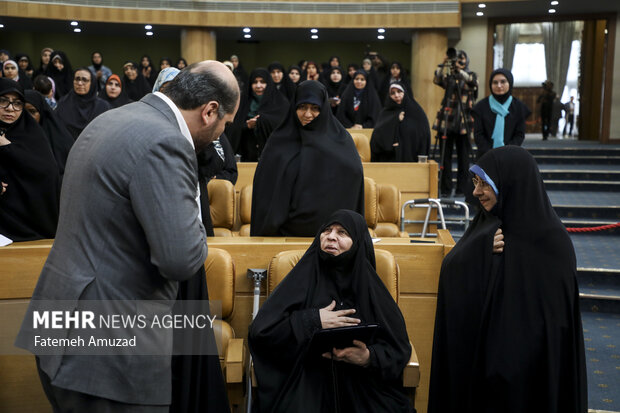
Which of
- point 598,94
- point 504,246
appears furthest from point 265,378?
point 598,94

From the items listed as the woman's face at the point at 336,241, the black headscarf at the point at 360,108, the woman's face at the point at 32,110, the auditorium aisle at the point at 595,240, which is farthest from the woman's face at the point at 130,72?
the woman's face at the point at 336,241

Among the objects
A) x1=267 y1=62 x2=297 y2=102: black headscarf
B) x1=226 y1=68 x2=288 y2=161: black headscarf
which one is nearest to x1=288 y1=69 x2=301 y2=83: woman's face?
x1=267 y1=62 x2=297 y2=102: black headscarf

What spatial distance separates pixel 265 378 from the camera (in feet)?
8.86

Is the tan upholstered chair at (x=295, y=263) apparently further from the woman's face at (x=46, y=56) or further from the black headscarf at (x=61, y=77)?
the woman's face at (x=46, y=56)

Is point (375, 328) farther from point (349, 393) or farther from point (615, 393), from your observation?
point (615, 393)

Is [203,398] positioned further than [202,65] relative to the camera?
Yes

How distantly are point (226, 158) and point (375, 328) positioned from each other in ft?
9.43

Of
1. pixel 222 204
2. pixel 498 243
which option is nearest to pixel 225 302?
pixel 498 243

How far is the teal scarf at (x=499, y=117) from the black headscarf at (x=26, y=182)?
14.9 feet

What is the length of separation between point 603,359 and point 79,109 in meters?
5.12

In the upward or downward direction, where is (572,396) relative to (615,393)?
upward

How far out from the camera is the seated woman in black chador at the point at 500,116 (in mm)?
6633

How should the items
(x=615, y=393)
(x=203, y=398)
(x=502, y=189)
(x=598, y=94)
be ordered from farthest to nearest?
(x=598, y=94), (x=615, y=393), (x=502, y=189), (x=203, y=398)

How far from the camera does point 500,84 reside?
6.59m
